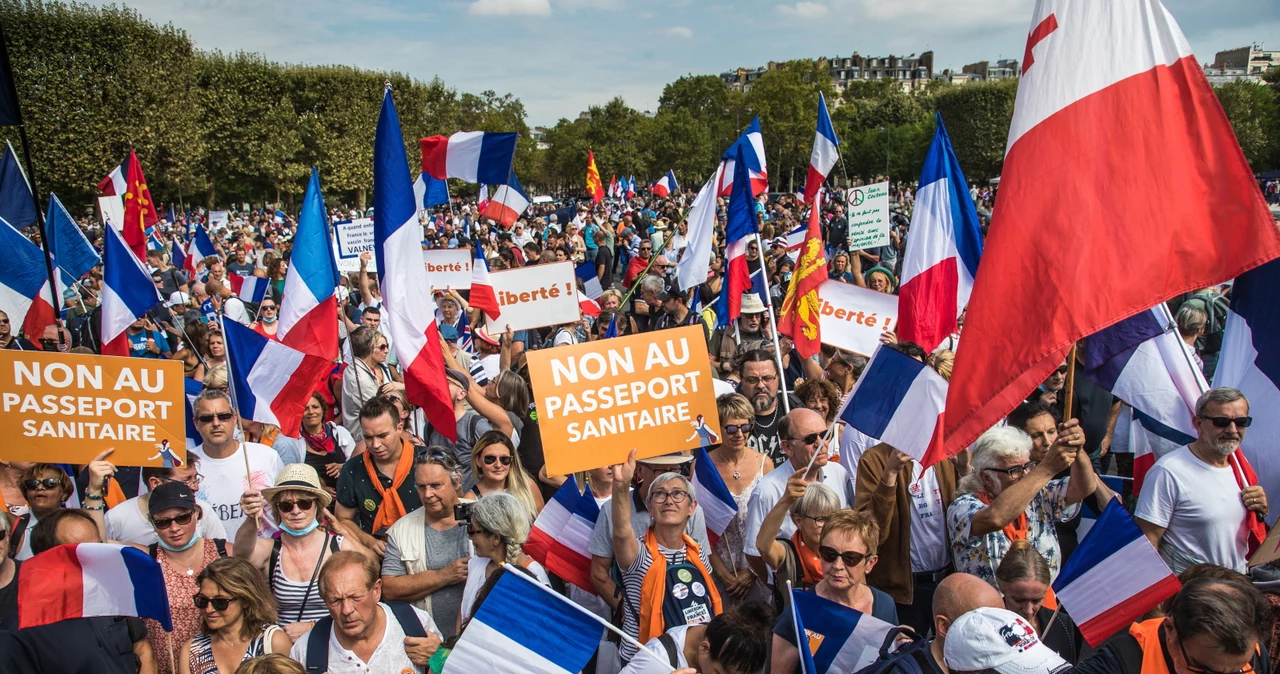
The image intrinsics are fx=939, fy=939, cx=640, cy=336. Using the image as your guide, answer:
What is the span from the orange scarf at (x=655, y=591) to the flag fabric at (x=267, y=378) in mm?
2968

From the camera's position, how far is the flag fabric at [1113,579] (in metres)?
3.49

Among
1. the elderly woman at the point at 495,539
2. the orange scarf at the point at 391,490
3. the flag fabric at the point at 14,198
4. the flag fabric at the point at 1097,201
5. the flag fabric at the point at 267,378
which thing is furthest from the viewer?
the flag fabric at the point at 14,198

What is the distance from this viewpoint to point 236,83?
4528 centimetres

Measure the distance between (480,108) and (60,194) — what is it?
151ft

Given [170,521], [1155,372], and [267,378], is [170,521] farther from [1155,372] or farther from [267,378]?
[1155,372]

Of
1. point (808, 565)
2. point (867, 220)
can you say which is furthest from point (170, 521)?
point (867, 220)

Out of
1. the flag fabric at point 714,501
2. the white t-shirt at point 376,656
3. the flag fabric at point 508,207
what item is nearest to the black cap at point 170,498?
the white t-shirt at point 376,656

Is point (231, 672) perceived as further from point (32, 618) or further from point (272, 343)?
point (272, 343)

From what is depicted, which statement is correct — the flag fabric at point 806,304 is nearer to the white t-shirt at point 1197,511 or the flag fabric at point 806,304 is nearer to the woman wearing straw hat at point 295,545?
the white t-shirt at point 1197,511

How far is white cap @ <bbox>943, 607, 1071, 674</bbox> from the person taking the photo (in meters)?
2.87

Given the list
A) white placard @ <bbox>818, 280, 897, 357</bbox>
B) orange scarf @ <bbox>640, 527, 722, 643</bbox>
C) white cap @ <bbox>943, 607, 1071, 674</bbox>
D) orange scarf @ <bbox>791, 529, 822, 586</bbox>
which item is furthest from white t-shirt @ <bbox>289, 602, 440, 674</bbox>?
white placard @ <bbox>818, 280, 897, 357</bbox>

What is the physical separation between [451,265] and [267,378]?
498 centimetres

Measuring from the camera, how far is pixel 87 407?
198 inches

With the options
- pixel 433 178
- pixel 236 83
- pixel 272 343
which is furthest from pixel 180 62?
pixel 272 343
